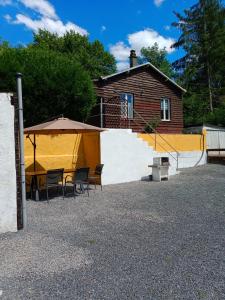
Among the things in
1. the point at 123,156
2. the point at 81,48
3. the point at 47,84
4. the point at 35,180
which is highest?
the point at 81,48

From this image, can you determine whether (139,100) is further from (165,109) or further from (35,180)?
(35,180)

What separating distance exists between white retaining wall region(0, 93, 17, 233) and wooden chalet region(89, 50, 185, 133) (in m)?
13.2

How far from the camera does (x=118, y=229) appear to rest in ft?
20.6

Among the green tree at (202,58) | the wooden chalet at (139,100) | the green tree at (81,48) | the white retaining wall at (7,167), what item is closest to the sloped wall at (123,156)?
the wooden chalet at (139,100)

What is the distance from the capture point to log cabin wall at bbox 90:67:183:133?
20.9 m

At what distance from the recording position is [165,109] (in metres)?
24.6

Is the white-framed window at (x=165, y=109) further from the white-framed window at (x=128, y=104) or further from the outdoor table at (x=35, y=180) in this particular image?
the outdoor table at (x=35, y=180)

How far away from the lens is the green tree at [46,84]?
14320 mm

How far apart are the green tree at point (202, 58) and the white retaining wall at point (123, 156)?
20.3 metres

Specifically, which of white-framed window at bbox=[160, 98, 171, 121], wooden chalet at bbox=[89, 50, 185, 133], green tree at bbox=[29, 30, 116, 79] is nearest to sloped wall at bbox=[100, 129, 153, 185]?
wooden chalet at bbox=[89, 50, 185, 133]

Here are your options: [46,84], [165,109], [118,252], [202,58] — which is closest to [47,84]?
[46,84]

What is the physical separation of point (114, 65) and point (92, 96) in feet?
107

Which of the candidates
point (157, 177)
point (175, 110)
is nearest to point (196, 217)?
point (157, 177)

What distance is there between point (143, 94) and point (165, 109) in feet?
8.73
